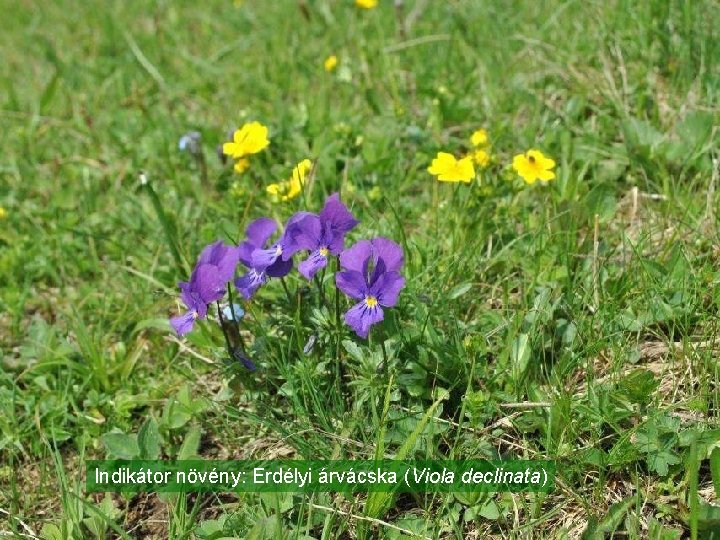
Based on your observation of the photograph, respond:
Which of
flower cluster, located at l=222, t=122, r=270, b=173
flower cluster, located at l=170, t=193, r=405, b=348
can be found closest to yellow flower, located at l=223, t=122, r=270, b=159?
flower cluster, located at l=222, t=122, r=270, b=173

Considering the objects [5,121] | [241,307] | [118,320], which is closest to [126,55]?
[5,121]

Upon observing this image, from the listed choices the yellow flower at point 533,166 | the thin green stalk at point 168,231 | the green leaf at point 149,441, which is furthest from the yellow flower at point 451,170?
the green leaf at point 149,441

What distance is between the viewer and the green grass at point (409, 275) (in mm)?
2000

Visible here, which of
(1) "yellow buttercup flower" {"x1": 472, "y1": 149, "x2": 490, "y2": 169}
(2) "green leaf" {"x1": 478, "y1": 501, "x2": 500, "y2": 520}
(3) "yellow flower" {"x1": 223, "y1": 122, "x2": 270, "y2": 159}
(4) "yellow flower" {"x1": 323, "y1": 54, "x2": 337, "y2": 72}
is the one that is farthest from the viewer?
(4) "yellow flower" {"x1": 323, "y1": 54, "x2": 337, "y2": 72}

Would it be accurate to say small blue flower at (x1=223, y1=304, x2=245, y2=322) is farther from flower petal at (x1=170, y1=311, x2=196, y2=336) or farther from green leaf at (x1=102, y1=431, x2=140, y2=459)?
green leaf at (x1=102, y1=431, x2=140, y2=459)

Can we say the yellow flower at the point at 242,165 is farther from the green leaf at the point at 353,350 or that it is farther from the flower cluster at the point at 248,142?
the green leaf at the point at 353,350

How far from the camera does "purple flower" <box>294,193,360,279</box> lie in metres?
2.04

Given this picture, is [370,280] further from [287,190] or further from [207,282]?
[287,190]

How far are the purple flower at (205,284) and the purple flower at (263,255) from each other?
2.1 inches

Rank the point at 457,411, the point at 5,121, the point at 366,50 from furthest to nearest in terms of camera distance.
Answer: the point at 5,121 < the point at 366,50 < the point at 457,411

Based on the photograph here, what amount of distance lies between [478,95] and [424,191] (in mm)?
674

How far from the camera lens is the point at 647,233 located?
7.99ft

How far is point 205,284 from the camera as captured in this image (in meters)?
2.08

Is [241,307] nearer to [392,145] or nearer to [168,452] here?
[168,452]
